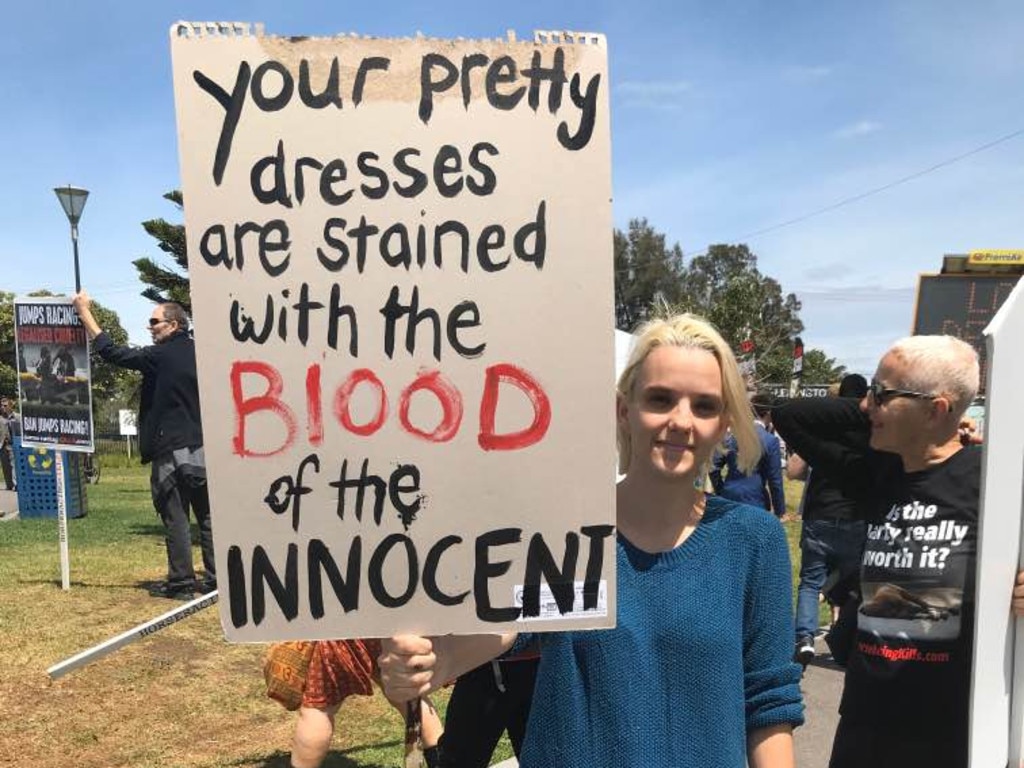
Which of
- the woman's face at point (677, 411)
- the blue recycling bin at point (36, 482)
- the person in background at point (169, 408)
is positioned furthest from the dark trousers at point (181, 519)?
the blue recycling bin at point (36, 482)

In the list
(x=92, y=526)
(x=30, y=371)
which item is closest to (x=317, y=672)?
(x=30, y=371)

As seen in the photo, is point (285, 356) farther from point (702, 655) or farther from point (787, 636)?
point (787, 636)

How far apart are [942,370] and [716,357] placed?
94 centimetres

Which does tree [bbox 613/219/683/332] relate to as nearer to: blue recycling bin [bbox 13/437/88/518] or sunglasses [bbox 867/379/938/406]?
blue recycling bin [bbox 13/437/88/518]

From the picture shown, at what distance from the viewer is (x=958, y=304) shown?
852cm

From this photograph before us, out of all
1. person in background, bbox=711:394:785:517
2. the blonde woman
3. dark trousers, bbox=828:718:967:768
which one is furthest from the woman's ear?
person in background, bbox=711:394:785:517

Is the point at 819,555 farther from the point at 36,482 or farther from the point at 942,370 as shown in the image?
the point at 36,482

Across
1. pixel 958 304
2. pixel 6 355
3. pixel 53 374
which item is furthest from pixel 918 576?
pixel 6 355

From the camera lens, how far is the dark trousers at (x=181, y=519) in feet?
19.6

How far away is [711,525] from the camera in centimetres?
149

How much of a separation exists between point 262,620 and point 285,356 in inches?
17.2

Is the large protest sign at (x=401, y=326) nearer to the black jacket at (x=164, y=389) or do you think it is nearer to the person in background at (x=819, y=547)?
the person in background at (x=819, y=547)

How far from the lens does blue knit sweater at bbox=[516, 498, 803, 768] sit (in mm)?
1374

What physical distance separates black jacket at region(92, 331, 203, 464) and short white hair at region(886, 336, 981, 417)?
4.75 meters
